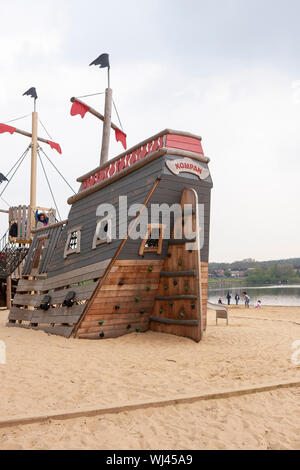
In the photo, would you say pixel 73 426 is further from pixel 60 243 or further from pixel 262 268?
pixel 262 268

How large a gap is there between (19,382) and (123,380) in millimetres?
1534

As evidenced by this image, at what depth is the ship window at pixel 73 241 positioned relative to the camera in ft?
32.4

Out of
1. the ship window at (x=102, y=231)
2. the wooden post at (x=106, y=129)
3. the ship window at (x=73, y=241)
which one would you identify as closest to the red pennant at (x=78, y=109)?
the wooden post at (x=106, y=129)

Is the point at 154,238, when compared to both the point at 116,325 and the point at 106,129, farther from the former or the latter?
the point at 106,129

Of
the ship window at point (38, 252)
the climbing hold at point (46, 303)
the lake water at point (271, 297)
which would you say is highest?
the ship window at point (38, 252)

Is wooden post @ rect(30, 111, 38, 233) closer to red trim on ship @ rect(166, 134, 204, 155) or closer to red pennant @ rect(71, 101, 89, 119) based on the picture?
red pennant @ rect(71, 101, 89, 119)

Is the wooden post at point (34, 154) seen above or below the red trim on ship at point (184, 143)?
above

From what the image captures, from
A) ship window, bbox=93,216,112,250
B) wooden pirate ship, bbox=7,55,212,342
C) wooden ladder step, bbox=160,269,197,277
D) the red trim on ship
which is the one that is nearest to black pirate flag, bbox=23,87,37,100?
wooden pirate ship, bbox=7,55,212,342

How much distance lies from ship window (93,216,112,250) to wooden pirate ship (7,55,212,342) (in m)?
0.03

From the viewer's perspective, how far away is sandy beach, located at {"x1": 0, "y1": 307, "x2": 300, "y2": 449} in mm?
3457

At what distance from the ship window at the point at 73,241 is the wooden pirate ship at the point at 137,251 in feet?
0.09

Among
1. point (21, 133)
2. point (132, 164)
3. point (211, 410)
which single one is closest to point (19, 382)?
point (211, 410)

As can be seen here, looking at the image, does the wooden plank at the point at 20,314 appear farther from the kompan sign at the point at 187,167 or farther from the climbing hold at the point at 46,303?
the kompan sign at the point at 187,167
